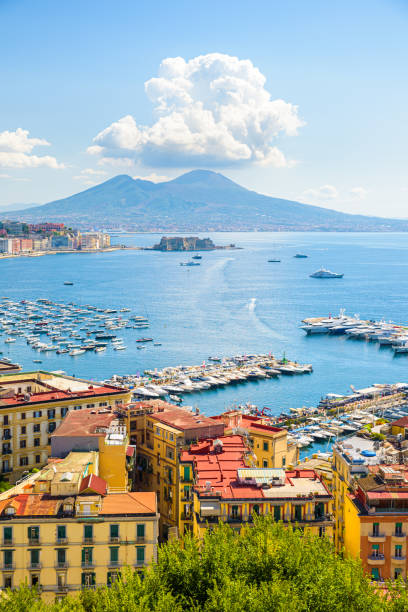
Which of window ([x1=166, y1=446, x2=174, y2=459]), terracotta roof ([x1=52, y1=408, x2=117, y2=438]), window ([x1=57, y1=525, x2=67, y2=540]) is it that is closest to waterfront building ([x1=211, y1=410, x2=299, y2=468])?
window ([x1=166, y1=446, x2=174, y2=459])

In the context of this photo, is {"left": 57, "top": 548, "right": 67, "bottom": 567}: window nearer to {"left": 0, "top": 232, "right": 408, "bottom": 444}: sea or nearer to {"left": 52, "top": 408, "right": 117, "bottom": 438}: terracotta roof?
{"left": 52, "top": 408, "right": 117, "bottom": 438}: terracotta roof

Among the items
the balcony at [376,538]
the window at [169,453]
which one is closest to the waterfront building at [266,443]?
the window at [169,453]

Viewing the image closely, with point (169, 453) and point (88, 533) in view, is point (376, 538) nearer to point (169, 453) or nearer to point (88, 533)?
point (88, 533)

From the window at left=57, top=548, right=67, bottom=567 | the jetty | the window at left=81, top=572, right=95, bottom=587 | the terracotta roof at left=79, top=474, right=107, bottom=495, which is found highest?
the terracotta roof at left=79, top=474, right=107, bottom=495

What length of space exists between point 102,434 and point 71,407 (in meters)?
6.31

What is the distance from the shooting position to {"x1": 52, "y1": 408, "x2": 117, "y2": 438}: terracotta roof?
18812mm

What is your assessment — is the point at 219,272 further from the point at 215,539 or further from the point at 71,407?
the point at 215,539

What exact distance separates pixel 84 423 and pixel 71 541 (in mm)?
6217

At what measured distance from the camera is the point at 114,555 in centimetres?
1416

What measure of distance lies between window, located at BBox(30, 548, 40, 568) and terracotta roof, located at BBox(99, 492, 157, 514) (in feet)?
5.33

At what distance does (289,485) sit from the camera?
51.7 ft

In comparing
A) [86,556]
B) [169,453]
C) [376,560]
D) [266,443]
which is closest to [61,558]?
[86,556]

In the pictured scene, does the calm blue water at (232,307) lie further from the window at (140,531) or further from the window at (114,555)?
the window at (114,555)

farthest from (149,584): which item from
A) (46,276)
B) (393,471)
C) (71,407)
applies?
(46,276)
